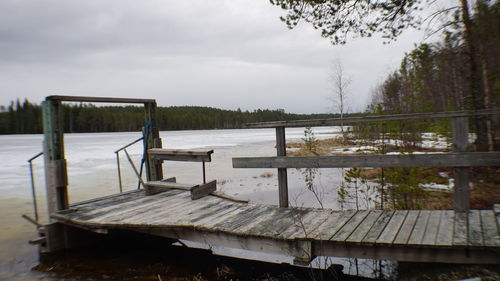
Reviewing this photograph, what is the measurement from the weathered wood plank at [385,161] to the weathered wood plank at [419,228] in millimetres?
713

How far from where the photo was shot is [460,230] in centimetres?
359

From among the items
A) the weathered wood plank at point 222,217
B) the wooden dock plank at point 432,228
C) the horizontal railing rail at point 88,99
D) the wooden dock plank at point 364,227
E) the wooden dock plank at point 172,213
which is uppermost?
the horizontal railing rail at point 88,99

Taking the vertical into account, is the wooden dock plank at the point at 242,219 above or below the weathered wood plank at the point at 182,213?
above

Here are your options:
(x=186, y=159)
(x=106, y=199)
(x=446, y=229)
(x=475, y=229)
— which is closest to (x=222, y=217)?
(x=186, y=159)

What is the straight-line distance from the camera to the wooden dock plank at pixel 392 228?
3.46m

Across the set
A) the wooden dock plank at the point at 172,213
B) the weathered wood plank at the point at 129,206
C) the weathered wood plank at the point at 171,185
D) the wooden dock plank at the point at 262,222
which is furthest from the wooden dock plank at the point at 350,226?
the weathered wood plank at the point at 129,206

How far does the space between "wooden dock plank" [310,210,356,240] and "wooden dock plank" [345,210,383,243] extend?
22 cm

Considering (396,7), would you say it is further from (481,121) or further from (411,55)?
(481,121)

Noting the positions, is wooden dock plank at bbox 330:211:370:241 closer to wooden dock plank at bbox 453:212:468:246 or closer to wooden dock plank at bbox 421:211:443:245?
wooden dock plank at bbox 421:211:443:245

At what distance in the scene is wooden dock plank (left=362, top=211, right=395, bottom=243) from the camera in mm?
3537

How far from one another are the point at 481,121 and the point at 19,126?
11284 cm

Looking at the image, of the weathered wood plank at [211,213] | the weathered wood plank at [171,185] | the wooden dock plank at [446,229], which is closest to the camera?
the wooden dock plank at [446,229]

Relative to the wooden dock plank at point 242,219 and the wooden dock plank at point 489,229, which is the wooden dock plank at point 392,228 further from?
the wooden dock plank at point 242,219

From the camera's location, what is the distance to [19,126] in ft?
305
